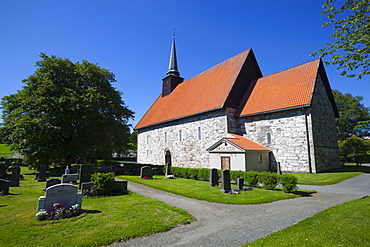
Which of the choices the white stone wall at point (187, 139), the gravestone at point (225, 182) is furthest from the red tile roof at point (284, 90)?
the gravestone at point (225, 182)

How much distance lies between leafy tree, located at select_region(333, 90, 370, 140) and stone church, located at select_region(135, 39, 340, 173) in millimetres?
21057

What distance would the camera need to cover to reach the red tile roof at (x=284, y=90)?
16.6 metres

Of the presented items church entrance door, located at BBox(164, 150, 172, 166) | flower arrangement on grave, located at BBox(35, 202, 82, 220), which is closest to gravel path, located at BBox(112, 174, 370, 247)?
flower arrangement on grave, located at BBox(35, 202, 82, 220)

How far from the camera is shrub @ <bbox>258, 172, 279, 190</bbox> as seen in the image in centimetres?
1105

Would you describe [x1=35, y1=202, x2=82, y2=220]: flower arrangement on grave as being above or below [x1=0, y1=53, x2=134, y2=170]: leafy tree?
below

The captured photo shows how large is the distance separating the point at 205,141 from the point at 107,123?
1023 centimetres

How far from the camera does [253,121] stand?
18844 millimetres

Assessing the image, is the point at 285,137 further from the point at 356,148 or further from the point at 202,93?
the point at 356,148

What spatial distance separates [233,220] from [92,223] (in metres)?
4.12

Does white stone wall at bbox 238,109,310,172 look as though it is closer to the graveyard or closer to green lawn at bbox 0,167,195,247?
the graveyard

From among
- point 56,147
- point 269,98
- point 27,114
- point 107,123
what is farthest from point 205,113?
point 27,114

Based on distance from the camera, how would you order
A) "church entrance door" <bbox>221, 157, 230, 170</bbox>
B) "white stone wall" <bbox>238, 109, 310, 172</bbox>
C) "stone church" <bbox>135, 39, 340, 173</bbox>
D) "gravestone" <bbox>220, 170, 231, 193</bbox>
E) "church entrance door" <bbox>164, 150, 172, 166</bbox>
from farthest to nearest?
1. "church entrance door" <bbox>164, 150, 172, 166</bbox>
2. "church entrance door" <bbox>221, 157, 230, 170</bbox>
3. "stone church" <bbox>135, 39, 340, 173</bbox>
4. "white stone wall" <bbox>238, 109, 310, 172</bbox>
5. "gravestone" <bbox>220, 170, 231, 193</bbox>

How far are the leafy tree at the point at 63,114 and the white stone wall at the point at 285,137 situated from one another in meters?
14.7

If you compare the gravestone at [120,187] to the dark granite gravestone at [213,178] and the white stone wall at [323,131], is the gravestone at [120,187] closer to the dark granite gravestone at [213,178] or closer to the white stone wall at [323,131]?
the dark granite gravestone at [213,178]
